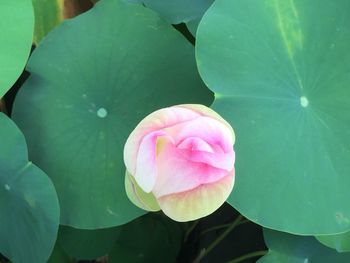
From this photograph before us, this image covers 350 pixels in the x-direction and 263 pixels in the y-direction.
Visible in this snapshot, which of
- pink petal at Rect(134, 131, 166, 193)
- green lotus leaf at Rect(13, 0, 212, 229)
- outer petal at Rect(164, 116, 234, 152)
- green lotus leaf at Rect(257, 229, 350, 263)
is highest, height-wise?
outer petal at Rect(164, 116, 234, 152)

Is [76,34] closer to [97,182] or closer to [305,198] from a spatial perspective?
[97,182]

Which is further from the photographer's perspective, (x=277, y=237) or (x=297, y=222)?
(x=277, y=237)

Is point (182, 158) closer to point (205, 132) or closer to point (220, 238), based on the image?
point (205, 132)

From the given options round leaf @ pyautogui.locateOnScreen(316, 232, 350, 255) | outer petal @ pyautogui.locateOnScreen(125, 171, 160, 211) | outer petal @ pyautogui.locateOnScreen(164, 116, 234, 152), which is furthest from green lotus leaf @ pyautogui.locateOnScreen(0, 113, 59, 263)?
round leaf @ pyautogui.locateOnScreen(316, 232, 350, 255)

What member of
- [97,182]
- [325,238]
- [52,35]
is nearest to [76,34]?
[52,35]

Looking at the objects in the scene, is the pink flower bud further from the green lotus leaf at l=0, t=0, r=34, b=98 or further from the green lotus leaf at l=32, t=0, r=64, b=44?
the green lotus leaf at l=32, t=0, r=64, b=44

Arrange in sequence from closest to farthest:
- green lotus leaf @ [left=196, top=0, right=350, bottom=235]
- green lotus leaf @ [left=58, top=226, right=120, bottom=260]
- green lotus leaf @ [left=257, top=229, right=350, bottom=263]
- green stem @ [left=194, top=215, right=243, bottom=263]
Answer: green lotus leaf @ [left=196, top=0, right=350, bottom=235] < green lotus leaf @ [left=257, top=229, right=350, bottom=263] < green lotus leaf @ [left=58, top=226, right=120, bottom=260] < green stem @ [left=194, top=215, right=243, bottom=263]

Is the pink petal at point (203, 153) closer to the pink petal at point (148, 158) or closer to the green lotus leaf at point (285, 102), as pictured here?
the pink petal at point (148, 158)
